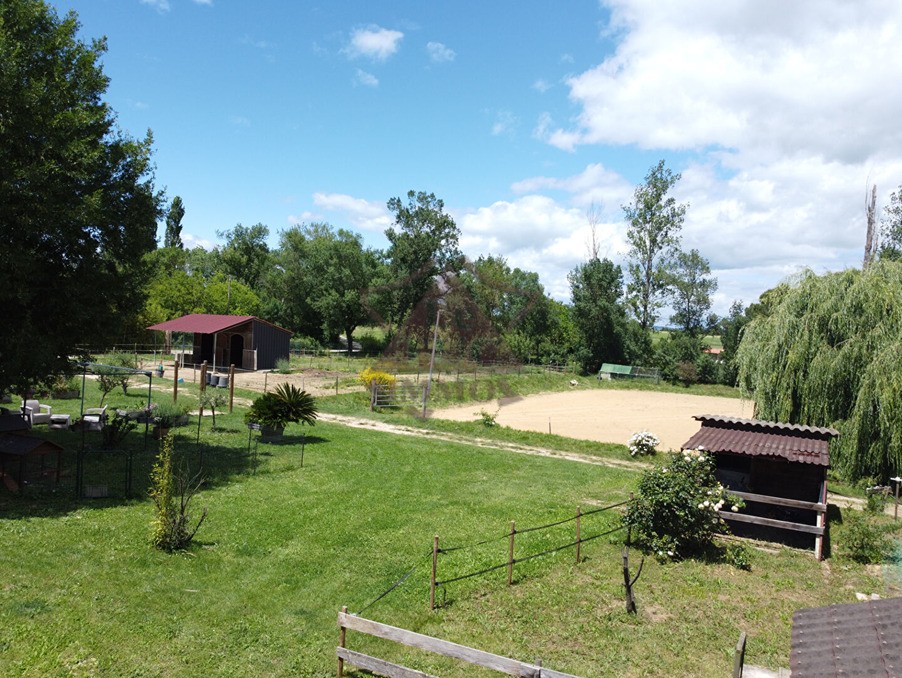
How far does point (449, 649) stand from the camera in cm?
621

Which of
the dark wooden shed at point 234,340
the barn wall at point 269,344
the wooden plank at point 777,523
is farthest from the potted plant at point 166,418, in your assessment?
the barn wall at point 269,344

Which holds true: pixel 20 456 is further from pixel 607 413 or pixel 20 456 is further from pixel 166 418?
pixel 607 413

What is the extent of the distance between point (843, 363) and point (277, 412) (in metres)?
18.0

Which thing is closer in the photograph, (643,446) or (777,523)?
(777,523)

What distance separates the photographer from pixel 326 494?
45.5ft

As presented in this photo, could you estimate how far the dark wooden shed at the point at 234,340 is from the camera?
3944 centimetres

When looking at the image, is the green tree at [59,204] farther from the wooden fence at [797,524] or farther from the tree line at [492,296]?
the tree line at [492,296]

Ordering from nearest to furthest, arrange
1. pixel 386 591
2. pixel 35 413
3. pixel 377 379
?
pixel 386 591
pixel 35 413
pixel 377 379

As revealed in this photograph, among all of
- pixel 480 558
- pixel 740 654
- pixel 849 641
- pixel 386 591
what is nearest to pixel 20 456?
pixel 386 591

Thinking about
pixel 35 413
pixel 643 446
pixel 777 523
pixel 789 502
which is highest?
pixel 35 413

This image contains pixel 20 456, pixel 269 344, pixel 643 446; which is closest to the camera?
pixel 20 456

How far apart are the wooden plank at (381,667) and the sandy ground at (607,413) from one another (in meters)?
20.4

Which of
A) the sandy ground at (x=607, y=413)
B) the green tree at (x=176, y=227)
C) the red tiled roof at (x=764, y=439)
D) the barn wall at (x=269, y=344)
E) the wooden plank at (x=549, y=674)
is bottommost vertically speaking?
the sandy ground at (x=607, y=413)

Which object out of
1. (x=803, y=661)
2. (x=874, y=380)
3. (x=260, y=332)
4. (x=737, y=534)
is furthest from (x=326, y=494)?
(x=260, y=332)
